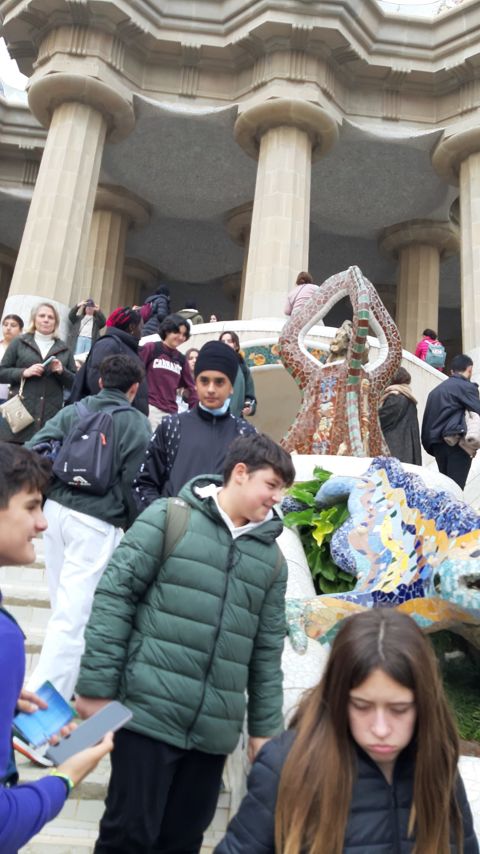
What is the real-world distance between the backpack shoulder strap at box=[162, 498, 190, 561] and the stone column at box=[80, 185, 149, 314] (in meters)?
19.4

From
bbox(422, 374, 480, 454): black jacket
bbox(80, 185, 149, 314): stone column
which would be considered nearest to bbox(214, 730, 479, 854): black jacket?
bbox(422, 374, 480, 454): black jacket

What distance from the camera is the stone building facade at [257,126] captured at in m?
16.9

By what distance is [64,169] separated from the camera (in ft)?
55.6

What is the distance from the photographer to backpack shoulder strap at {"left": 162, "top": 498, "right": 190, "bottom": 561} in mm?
2607

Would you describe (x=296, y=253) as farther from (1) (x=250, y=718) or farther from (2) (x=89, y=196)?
(1) (x=250, y=718)

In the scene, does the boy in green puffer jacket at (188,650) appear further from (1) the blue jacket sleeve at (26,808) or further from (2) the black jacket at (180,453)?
(2) the black jacket at (180,453)

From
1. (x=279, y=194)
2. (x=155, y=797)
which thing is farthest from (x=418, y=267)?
(x=155, y=797)

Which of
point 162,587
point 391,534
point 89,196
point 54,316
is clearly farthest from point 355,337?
point 89,196

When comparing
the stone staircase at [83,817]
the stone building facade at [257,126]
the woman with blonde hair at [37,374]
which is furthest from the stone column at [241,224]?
the stone staircase at [83,817]

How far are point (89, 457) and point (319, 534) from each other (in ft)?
5.96

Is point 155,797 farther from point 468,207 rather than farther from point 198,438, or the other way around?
point 468,207

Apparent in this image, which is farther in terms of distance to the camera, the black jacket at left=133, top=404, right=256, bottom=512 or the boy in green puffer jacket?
the black jacket at left=133, top=404, right=256, bottom=512

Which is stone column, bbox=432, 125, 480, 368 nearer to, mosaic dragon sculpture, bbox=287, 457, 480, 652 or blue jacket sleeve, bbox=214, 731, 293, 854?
mosaic dragon sculpture, bbox=287, 457, 480, 652

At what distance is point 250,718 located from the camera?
8.75 ft
